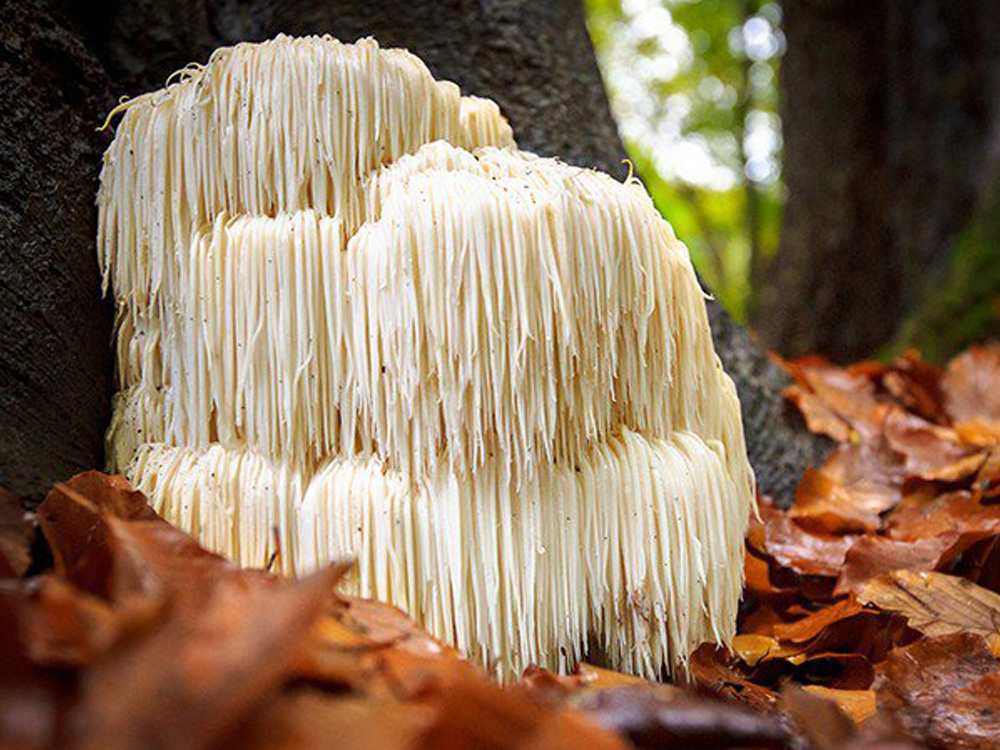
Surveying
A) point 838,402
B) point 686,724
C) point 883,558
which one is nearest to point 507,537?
point 686,724

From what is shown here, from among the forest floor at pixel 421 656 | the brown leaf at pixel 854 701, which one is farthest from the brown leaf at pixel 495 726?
the brown leaf at pixel 854 701

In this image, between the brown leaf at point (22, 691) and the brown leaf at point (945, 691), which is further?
the brown leaf at point (945, 691)

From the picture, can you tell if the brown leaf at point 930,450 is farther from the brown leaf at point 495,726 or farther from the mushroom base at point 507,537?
the brown leaf at point 495,726

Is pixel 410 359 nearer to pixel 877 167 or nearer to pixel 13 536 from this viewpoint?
pixel 13 536

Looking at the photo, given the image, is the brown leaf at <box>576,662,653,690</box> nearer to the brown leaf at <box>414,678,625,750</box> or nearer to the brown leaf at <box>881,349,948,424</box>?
the brown leaf at <box>414,678,625,750</box>

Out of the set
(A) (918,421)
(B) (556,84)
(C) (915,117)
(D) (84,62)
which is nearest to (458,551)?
(D) (84,62)
